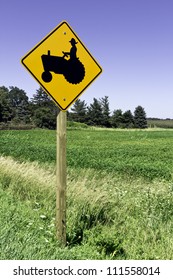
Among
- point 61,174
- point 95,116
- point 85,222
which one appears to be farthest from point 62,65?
point 95,116

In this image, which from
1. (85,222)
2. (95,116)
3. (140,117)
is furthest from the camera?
(140,117)

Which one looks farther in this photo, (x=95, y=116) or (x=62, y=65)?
(x=95, y=116)

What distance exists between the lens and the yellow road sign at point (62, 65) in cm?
453

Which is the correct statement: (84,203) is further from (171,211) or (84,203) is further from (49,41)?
(49,41)

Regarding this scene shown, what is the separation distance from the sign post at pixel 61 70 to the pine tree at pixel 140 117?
9932 cm

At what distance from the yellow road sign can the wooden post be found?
24cm

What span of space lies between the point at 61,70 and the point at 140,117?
101446 mm

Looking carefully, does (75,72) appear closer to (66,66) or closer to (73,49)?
(66,66)

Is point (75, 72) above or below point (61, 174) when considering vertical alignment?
above

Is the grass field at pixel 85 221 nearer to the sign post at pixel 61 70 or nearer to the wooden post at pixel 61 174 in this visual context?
the wooden post at pixel 61 174

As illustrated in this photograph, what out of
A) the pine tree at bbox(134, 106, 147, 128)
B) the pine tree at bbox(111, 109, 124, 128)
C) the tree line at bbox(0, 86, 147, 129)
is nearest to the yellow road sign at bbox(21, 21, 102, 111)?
the tree line at bbox(0, 86, 147, 129)

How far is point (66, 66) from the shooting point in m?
4.66

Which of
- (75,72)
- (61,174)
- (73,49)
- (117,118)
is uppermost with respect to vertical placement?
(117,118)
